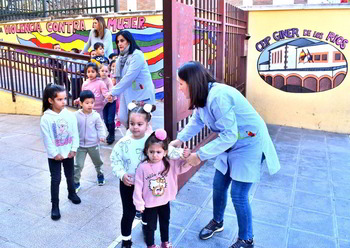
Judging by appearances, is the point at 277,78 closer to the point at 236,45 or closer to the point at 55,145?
the point at 236,45

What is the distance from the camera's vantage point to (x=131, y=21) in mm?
8562

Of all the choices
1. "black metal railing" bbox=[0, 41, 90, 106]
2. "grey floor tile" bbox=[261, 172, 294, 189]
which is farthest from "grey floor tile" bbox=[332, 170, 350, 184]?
"black metal railing" bbox=[0, 41, 90, 106]

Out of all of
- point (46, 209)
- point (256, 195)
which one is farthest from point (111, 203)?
point (256, 195)

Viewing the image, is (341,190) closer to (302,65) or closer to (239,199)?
(239,199)

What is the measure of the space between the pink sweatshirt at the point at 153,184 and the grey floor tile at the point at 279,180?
202 centimetres

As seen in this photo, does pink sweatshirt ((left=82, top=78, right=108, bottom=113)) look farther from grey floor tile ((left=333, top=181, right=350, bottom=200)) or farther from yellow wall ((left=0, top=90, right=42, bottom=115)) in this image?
grey floor tile ((left=333, top=181, right=350, bottom=200))

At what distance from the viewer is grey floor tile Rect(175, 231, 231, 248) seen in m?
2.77

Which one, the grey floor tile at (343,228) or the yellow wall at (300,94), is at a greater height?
the yellow wall at (300,94)

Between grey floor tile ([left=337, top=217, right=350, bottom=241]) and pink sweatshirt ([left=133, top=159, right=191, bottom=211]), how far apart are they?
66.5 inches

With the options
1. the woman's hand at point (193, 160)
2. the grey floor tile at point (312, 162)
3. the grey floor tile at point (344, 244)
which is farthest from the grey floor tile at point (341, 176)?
the woman's hand at point (193, 160)

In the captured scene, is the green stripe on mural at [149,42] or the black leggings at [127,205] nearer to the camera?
the black leggings at [127,205]

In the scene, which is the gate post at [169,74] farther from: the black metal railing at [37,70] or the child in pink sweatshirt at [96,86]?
the black metal railing at [37,70]

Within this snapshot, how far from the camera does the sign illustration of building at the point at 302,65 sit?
20.9 feet

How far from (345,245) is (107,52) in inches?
181
